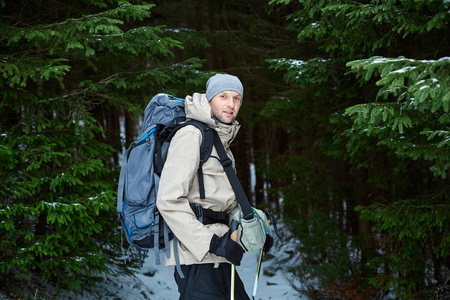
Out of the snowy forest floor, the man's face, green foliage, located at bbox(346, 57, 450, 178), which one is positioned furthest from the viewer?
the snowy forest floor

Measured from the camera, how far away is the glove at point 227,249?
8.60ft

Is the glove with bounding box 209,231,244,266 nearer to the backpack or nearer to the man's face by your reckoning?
the backpack

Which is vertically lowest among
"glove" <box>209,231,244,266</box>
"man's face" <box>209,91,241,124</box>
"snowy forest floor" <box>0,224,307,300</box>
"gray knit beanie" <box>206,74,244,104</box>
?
"snowy forest floor" <box>0,224,307,300</box>

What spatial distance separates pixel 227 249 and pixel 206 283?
37 centimetres

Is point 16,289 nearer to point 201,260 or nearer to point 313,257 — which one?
point 201,260

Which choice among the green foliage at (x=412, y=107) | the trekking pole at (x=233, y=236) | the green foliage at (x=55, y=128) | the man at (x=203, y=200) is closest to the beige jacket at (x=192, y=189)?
the man at (x=203, y=200)

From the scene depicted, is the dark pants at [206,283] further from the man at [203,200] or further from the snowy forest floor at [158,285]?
the snowy forest floor at [158,285]

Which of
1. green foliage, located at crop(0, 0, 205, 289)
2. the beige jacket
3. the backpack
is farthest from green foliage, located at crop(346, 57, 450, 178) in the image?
green foliage, located at crop(0, 0, 205, 289)

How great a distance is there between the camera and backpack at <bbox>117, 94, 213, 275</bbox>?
9.21 feet

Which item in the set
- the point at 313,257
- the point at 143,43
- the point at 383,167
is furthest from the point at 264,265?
the point at 143,43

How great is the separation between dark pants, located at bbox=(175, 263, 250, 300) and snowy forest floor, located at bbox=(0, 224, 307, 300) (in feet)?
8.51

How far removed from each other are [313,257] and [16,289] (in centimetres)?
638

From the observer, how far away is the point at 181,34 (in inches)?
295

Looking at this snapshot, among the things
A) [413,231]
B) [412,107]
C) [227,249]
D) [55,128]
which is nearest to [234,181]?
[227,249]
